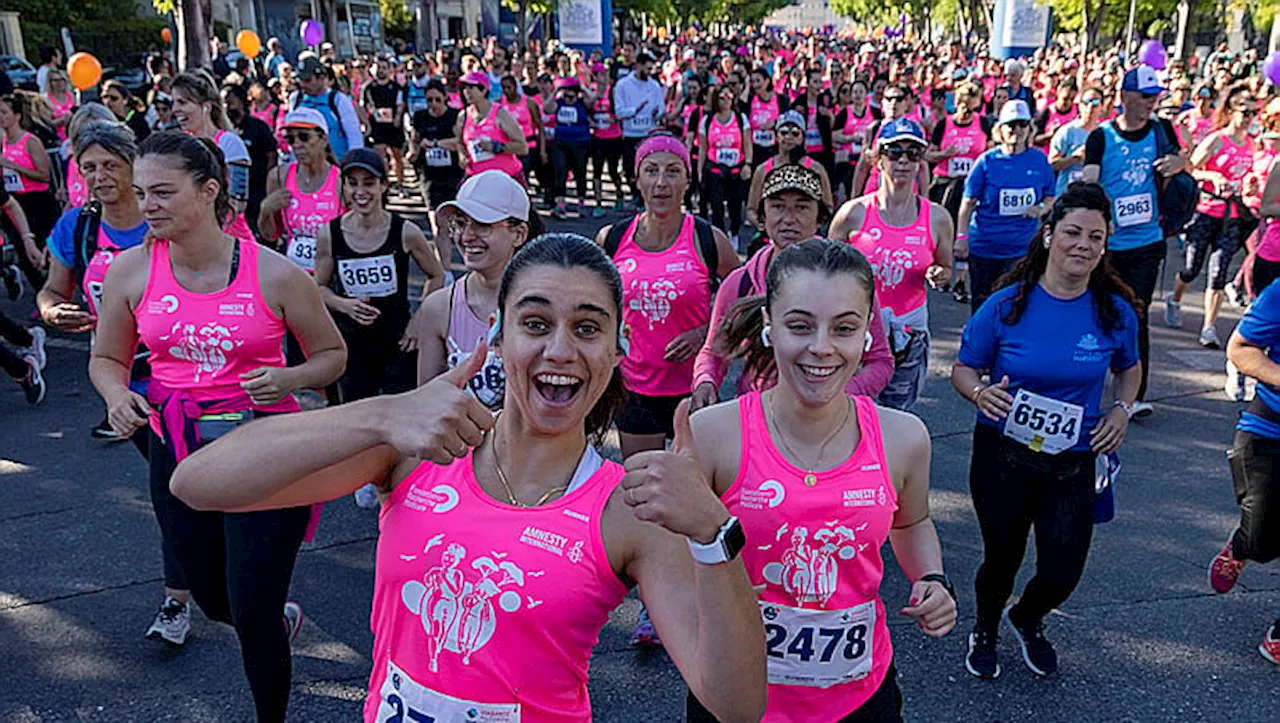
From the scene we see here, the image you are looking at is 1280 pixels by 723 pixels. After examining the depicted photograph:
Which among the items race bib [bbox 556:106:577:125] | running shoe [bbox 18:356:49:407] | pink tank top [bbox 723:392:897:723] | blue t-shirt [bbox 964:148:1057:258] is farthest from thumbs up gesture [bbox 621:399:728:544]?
race bib [bbox 556:106:577:125]

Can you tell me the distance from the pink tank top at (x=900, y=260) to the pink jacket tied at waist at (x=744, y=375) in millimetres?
962

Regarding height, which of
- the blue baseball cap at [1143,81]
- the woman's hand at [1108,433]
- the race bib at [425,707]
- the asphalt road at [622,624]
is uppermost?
the blue baseball cap at [1143,81]

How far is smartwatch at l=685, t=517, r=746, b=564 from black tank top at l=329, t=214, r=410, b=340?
12.6 feet

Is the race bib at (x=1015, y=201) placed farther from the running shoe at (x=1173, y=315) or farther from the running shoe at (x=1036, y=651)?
the running shoe at (x=1036, y=651)

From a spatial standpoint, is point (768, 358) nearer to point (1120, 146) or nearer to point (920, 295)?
point (920, 295)

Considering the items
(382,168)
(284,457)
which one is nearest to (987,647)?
(284,457)

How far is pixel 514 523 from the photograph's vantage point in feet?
6.25

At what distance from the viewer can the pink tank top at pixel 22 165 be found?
864cm

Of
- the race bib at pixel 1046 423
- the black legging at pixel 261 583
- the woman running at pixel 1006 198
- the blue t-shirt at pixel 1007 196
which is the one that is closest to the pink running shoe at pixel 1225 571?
the race bib at pixel 1046 423

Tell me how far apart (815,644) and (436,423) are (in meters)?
1.26

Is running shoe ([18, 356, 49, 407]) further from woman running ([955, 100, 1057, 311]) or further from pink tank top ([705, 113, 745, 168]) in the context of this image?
pink tank top ([705, 113, 745, 168])

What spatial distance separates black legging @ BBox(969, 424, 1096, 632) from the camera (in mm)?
3574

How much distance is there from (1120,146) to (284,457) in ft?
20.6

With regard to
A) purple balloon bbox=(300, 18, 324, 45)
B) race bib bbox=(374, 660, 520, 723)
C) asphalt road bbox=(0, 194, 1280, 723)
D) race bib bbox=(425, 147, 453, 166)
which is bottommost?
asphalt road bbox=(0, 194, 1280, 723)
